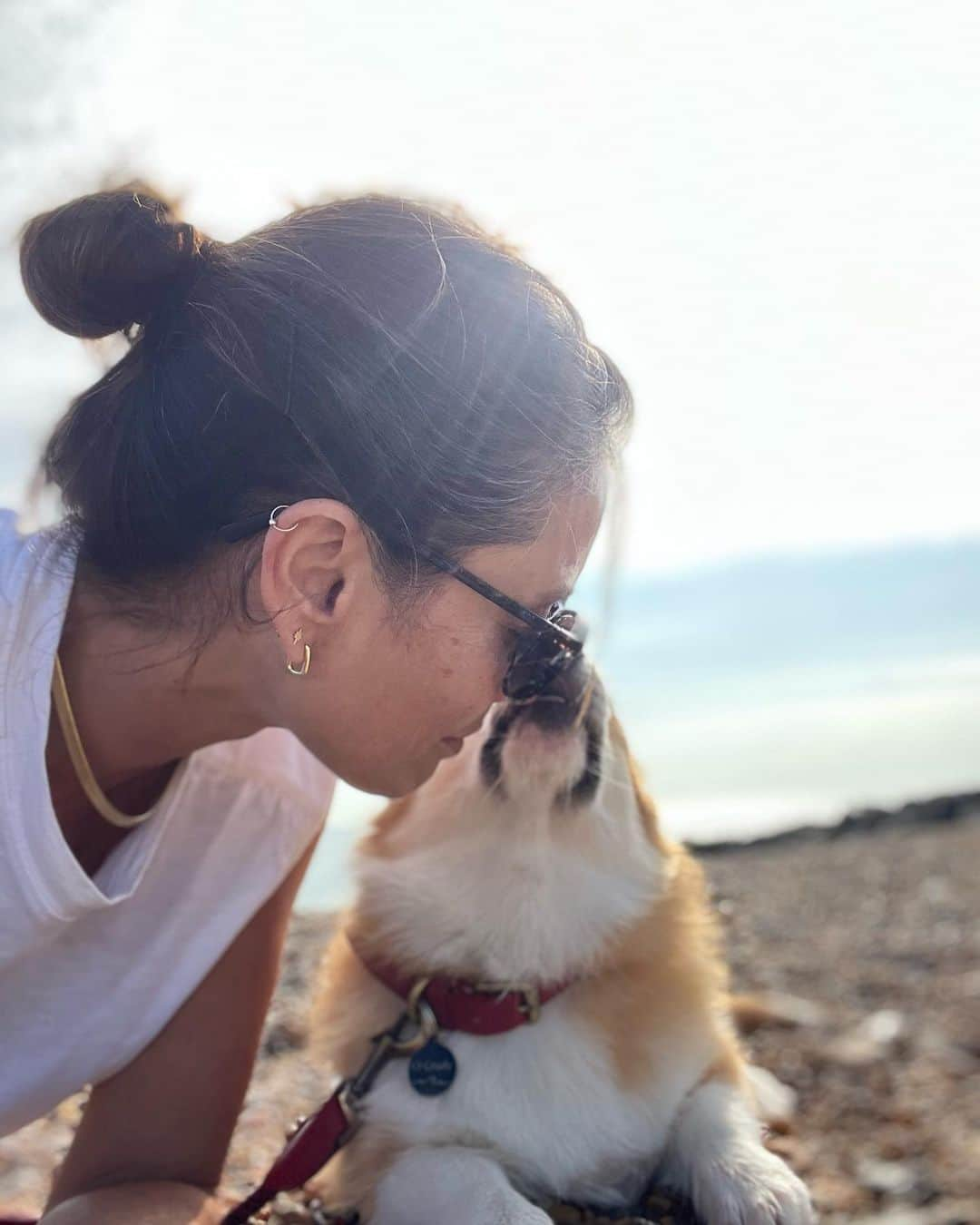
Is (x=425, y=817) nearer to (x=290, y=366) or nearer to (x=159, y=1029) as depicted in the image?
(x=159, y=1029)

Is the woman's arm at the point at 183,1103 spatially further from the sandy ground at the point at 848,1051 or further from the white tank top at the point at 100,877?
the sandy ground at the point at 848,1051

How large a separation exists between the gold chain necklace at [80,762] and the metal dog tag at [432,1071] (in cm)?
54

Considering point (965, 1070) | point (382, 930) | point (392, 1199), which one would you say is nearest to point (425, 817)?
point (382, 930)

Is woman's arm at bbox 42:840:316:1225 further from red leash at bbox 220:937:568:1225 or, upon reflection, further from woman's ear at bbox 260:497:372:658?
woman's ear at bbox 260:497:372:658

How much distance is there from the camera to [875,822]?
6395 millimetres

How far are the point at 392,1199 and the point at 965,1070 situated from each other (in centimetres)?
143

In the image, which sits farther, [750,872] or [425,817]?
[750,872]

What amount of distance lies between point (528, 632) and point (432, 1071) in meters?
0.70

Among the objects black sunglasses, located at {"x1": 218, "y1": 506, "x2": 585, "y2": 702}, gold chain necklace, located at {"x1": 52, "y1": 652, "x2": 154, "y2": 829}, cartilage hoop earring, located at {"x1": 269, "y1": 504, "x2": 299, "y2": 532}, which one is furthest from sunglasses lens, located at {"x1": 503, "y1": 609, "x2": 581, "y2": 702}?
gold chain necklace, located at {"x1": 52, "y1": 652, "x2": 154, "y2": 829}

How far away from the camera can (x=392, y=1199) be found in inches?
73.4

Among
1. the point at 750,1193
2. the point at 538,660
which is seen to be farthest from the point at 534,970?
the point at 538,660

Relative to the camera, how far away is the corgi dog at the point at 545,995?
1898 millimetres

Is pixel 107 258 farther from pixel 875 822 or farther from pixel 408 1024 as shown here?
pixel 875 822

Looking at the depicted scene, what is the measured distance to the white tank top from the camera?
5.49ft
